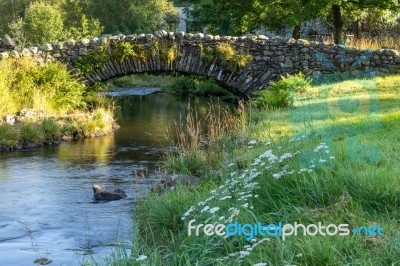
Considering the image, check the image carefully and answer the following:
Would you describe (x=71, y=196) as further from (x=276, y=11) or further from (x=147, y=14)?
(x=147, y=14)

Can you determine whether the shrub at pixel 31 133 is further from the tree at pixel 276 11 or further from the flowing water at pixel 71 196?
the tree at pixel 276 11

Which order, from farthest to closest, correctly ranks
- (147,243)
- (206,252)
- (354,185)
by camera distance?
(147,243) → (354,185) → (206,252)

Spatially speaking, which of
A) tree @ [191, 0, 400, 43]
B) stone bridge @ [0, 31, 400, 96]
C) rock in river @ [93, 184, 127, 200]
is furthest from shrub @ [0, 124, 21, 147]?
tree @ [191, 0, 400, 43]

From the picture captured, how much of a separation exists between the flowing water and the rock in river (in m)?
0.14

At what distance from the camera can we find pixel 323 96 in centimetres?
1438

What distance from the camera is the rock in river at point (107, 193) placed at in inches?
372

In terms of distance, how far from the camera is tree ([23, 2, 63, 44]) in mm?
33156

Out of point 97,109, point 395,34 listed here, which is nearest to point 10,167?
point 97,109

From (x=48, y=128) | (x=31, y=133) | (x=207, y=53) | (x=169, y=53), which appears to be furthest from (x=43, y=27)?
(x=31, y=133)

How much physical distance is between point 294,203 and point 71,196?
16.2ft

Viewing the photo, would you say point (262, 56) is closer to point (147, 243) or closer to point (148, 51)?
point (148, 51)

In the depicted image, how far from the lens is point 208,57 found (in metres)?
19.5

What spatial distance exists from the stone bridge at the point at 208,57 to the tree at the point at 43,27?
13.5m

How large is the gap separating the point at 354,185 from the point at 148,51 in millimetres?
14450
